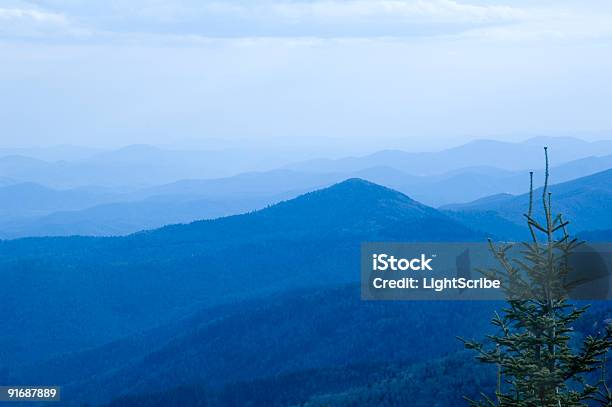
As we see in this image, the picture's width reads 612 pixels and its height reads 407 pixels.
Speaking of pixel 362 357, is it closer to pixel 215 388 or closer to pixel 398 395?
pixel 215 388

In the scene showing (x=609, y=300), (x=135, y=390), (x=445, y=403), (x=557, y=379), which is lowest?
(x=135, y=390)

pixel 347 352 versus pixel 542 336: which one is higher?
pixel 542 336

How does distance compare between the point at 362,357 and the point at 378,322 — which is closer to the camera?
the point at 362,357

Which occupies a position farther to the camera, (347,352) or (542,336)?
(347,352)

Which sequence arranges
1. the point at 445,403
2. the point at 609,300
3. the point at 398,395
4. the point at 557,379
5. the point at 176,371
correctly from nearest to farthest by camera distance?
1. the point at 557,379
2. the point at 445,403
3. the point at 398,395
4. the point at 609,300
5. the point at 176,371

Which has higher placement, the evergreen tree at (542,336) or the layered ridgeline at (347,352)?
the evergreen tree at (542,336)

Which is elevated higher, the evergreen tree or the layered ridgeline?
the evergreen tree

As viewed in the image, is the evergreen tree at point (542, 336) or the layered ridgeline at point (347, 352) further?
the layered ridgeline at point (347, 352)

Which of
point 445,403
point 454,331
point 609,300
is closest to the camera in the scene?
point 445,403

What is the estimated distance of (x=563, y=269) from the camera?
17422 millimetres

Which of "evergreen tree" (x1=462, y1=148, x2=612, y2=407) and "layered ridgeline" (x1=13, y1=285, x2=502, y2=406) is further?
"layered ridgeline" (x1=13, y1=285, x2=502, y2=406)

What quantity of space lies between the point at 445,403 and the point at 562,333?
95.9 metres

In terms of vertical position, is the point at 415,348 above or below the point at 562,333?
below

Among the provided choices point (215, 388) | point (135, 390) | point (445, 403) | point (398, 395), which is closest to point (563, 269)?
point (445, 403)
